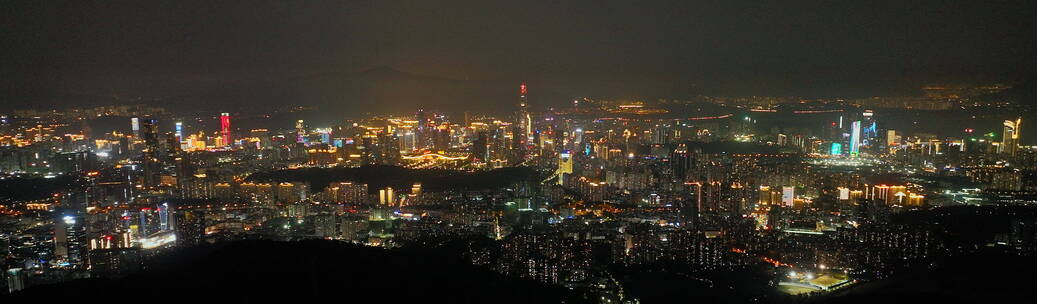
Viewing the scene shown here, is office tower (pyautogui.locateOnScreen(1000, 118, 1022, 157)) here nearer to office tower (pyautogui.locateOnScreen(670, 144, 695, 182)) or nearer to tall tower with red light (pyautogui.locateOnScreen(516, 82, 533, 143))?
office tower (pyautogui.locateOnScreen(670, 144, 695, 182))

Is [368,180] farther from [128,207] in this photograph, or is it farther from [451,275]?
[451,275]

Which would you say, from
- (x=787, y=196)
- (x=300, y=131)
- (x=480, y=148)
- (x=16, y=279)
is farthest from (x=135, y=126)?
(x=787, y=196)

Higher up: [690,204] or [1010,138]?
[1010,138]

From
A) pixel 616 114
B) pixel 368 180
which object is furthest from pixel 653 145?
pixel 368 180

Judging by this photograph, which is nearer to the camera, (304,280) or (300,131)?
(304,280)

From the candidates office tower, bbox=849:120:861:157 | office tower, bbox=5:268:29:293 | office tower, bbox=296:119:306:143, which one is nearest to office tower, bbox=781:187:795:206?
office tower, bbox=849:120:861:157

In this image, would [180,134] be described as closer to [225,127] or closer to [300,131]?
[225,127]

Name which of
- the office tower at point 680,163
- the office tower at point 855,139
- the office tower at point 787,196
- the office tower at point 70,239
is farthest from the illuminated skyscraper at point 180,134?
the office tower at point 855,139

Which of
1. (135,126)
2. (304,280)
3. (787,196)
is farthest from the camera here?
(135,126)
